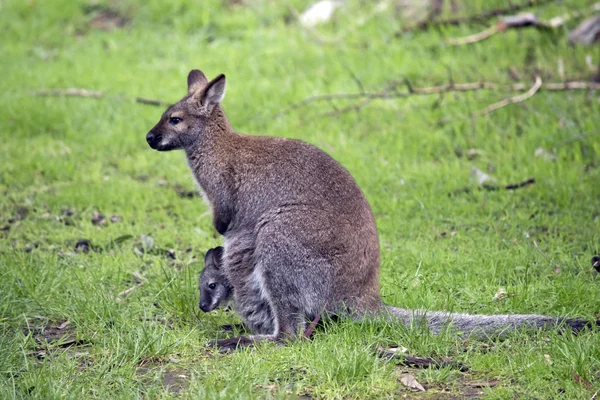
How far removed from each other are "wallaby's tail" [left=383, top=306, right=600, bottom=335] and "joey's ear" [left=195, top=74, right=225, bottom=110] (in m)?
2.08

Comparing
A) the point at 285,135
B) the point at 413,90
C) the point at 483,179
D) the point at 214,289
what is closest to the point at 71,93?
the point at 285,135

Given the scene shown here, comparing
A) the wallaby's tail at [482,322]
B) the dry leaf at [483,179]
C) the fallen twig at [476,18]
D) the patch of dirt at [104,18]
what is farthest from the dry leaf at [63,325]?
the patch of dirt at [104,18]

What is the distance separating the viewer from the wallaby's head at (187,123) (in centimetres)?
576

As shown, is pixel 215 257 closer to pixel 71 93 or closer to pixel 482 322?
pixel 482 322

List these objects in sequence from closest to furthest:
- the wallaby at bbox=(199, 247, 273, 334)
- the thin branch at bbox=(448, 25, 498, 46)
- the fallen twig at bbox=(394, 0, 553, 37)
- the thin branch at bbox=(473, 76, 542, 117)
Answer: the wallaby at bbox=(199, 247, 273, 334)
the thin branch at bbox=(473, 76, 542, 117)
the thin branch at bbox=(448, 25, 498, 46)
the fallen twig at bbox=(394, 0, 553, 37)

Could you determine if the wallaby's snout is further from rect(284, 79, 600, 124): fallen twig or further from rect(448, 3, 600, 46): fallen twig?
rect(448, 3, 600, 46): fallen twig

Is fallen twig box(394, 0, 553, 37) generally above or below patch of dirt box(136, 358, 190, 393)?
above

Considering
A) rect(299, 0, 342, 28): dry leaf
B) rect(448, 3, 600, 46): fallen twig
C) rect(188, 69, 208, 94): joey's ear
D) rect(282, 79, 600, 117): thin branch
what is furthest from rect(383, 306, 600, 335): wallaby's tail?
rect(299, 0, 342, 28): dry leaf

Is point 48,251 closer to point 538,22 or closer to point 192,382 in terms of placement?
point 192,382

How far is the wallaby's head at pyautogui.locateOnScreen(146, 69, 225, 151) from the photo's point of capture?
5.76m

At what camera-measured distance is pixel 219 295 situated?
5273 mm

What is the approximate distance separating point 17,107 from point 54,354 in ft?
19.4

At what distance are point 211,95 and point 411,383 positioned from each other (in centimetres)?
267

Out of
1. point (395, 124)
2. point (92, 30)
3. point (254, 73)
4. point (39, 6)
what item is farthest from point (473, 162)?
point (39, 6)
